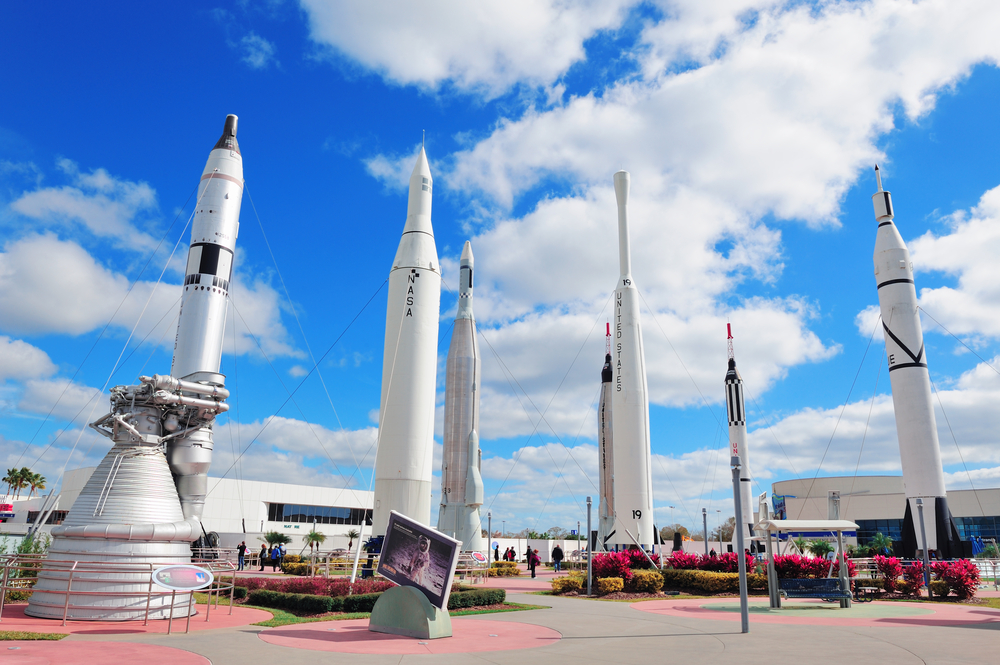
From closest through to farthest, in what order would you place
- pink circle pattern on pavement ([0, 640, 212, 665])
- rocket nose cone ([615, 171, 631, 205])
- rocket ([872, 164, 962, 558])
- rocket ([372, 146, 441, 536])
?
1. pink circle pattern on pavement ([0, 640, 212, 665])
2. rocket ([372, 146, 441, 536])
3. rocket ([872, 164, 962, 558])
4. rocket nose cone ([615, 171, 631, 205])

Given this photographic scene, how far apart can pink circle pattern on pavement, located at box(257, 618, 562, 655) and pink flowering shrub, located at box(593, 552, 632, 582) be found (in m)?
9.76

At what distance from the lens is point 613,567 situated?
23109 mm

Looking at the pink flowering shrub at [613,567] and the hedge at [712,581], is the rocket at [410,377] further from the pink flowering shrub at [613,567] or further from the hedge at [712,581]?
the hedge at [712,581]

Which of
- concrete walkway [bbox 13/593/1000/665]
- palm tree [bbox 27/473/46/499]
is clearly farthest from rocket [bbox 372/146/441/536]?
palm tree [bbox 27/473/46/499]

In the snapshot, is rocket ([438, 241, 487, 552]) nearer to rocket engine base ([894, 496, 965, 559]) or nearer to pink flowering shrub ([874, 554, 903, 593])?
pink flowering shrub ([874, 554, 903, 593])

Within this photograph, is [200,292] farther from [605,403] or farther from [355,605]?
[605,403]

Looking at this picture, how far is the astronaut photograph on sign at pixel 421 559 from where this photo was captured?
471 inches

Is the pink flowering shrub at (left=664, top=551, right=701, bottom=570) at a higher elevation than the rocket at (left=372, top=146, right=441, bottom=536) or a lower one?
lower

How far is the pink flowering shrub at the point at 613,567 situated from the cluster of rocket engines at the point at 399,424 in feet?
13.8

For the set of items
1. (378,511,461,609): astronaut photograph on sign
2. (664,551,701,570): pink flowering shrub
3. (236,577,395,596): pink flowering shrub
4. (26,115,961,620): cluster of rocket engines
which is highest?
(26,115,961,620): cluster of rocket engines

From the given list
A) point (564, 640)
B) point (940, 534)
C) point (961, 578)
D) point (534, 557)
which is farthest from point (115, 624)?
point (940, 534)

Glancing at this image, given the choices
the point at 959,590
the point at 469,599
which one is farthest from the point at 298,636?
the point at 959,590

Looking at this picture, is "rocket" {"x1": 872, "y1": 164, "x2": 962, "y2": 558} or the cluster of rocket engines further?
"rocket" {"x1": 872, "y1": 164, "x2": 962, "y2": 558}

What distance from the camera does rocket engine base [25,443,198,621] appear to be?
45.7ft
